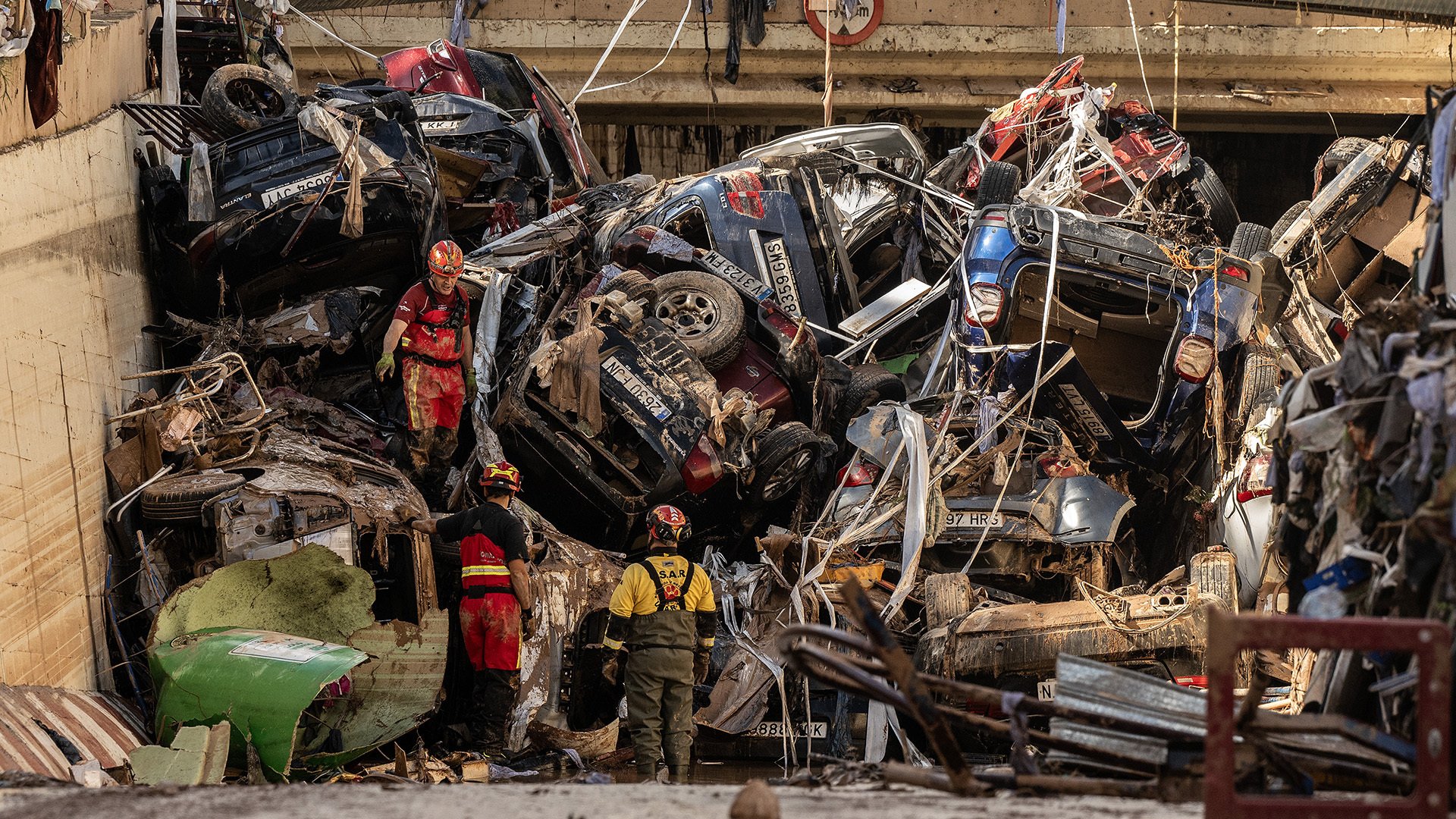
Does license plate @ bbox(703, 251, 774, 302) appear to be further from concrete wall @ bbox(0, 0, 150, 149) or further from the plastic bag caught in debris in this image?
concrete wall @ bbox(0, 0, 150, 149)

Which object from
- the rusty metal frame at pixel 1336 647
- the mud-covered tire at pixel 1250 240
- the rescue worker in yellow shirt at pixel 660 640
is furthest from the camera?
the mud-covered tire at pixel 1250 240

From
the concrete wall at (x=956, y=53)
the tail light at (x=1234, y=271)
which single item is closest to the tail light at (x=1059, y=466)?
the tail light at (x=1234, y=271)

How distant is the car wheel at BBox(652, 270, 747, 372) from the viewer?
9.43m

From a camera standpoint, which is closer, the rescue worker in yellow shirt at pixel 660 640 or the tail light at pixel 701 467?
the rescue worker in yellow shirt at pixel 660 640

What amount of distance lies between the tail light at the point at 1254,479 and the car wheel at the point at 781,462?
247 centimetres

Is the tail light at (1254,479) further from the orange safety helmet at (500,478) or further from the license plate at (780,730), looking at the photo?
the orange safety helmet at (500,478)

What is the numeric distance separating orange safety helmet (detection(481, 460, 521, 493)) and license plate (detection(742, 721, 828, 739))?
5.80 feet

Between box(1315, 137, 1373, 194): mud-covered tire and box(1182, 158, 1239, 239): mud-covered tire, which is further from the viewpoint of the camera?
box(1182, 158, 1239, 239): mud-covered tire

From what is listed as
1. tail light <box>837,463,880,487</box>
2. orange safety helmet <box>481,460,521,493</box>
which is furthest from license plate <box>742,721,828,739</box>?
orange safety helmet <box>481,460,521,493</box>

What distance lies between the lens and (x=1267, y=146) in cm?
2164

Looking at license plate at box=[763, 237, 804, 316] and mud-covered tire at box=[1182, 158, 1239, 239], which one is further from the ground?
mud-covered tire at box=[1182, 158, 1239, 239]

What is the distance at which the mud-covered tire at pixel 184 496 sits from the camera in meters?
7.56

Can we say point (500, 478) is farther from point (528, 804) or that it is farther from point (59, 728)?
point (528, 804)

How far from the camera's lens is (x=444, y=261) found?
9.29 meters
